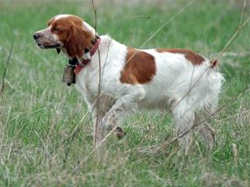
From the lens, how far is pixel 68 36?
23.0 ft

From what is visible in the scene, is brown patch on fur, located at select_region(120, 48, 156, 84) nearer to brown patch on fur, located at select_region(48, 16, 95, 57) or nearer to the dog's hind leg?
the dog's hind leg

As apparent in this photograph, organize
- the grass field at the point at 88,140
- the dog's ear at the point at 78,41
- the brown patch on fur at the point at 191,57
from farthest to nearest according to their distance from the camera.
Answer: the brown patch on fur at the point at 191,57, the dog's ear at the point at 78,41, the grass field at the point at 88,140

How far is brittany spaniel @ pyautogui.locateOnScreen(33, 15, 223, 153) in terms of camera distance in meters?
7.06

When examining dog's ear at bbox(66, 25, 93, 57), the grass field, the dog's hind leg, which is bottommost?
the grass field

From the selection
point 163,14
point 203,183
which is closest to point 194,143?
point 203,183

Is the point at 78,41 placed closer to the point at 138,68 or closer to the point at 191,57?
the point at 138,68

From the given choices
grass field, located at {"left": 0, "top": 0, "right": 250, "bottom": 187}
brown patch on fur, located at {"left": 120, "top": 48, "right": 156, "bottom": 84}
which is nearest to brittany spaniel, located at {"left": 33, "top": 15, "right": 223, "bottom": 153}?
brown patch on fur, located at {"left": 120, "top": 48, "right": 156, "bottom": 84}

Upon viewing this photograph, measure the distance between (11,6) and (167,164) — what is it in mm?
10457

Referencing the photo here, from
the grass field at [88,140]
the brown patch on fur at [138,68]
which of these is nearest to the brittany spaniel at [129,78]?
the brown patch on fur at [138,68]

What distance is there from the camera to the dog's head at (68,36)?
276 inches

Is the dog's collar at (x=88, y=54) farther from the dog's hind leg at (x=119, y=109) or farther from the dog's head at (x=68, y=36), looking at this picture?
the dog's hind leg at (x=119, y=109)

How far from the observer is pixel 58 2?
16812 mm

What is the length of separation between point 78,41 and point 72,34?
7 cm

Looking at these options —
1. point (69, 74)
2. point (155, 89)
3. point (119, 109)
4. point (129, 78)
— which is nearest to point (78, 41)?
point (69, 74)
